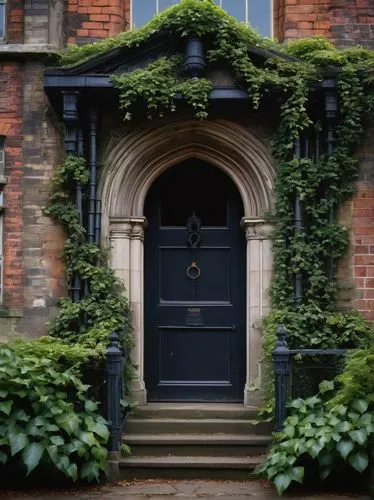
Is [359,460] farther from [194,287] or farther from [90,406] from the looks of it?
[194,287]

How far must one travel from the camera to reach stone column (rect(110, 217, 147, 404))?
9531mm

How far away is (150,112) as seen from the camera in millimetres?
9391

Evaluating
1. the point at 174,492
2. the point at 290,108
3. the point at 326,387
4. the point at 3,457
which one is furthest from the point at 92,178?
the point at 174,492

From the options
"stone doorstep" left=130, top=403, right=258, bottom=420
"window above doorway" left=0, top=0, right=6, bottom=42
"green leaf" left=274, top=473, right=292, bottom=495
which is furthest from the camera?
"window above doorway" left=0, top=0, right=6, bottom=42

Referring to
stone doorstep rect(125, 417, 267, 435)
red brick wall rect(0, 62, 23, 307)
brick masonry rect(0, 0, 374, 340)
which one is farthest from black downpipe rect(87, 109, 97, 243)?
stone doorstep rect(125, 417, 267, 435)

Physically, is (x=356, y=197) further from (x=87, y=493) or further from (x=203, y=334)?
(x=87, y=493)

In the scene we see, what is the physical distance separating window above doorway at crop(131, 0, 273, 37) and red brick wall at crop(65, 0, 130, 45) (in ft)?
1.53

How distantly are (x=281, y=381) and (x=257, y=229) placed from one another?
7.21 feet

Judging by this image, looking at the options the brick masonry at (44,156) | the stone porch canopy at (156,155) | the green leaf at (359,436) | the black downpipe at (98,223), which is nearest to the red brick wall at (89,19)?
the brick masonry at (44,156)

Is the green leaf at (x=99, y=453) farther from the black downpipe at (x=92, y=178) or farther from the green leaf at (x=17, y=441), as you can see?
the black downpipe at (x=92, y=178)

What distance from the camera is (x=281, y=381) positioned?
8.13 metres

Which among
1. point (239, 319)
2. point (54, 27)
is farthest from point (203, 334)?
point (54, 27)

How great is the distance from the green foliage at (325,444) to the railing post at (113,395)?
1497mm

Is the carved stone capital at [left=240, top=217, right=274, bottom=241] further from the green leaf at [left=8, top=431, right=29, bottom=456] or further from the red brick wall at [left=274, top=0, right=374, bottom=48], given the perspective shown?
the green leaf at [left=8, top=431, right=29, bottom=456]
